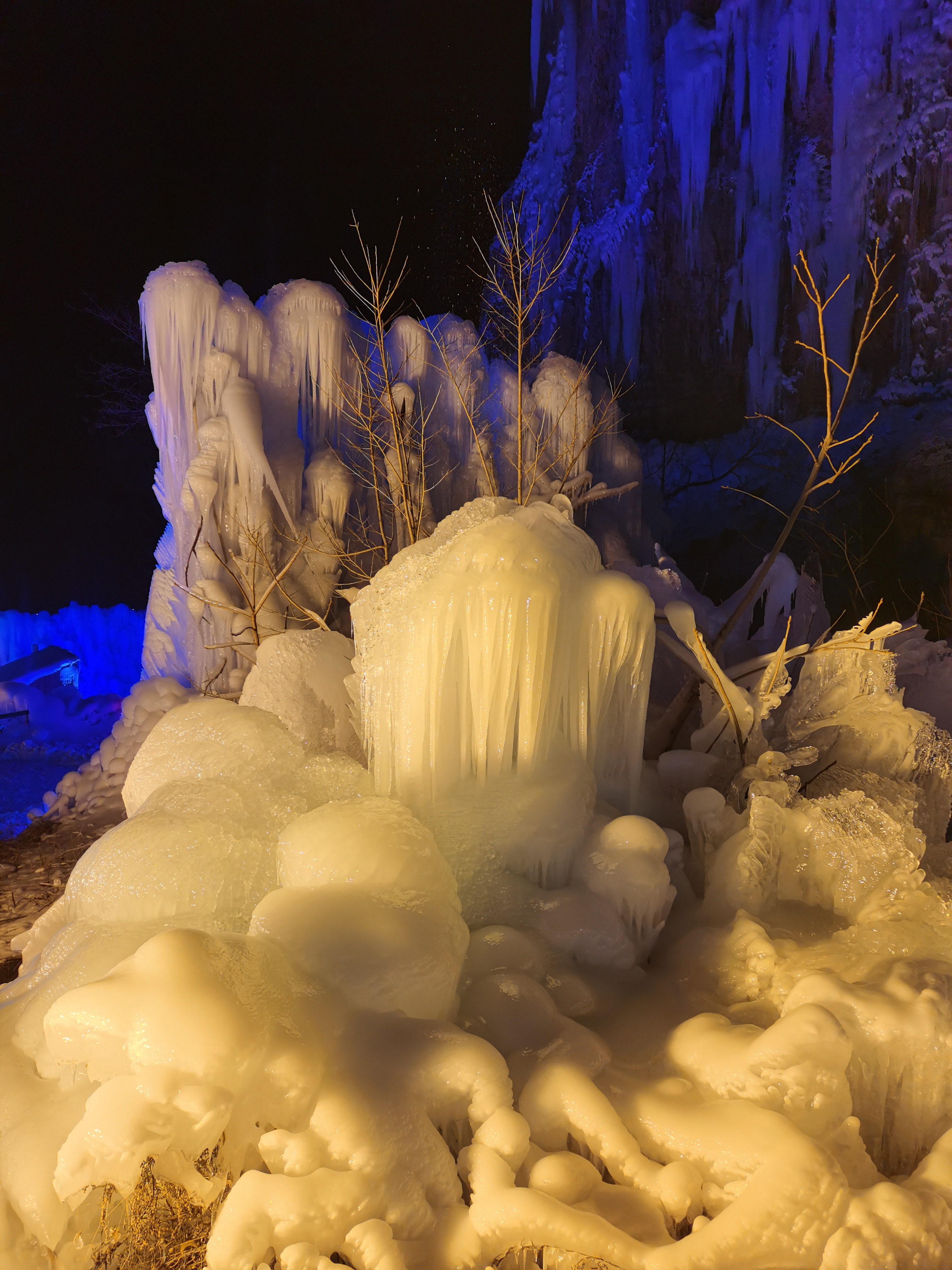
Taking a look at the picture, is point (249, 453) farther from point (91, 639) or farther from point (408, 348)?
point (91, 639)

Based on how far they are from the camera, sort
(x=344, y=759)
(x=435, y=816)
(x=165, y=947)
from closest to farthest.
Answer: (x=165, y=947) → (x=435, y=816) → (x=344, y=759)

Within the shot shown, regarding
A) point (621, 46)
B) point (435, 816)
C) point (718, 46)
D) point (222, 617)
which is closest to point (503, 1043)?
point (435, 816)

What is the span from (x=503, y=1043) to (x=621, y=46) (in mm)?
14371

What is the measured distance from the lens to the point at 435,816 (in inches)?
129

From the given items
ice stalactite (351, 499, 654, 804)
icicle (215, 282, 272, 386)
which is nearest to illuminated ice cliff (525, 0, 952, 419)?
icicle (215, 282, 272, 386)

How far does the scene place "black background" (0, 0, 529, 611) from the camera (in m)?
12.9

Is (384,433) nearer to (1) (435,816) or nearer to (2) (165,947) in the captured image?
(1) (435,816)

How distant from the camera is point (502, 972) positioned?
2.77 m

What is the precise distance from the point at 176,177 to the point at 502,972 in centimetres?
1507

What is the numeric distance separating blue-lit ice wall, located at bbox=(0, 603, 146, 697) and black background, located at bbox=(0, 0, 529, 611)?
87cm

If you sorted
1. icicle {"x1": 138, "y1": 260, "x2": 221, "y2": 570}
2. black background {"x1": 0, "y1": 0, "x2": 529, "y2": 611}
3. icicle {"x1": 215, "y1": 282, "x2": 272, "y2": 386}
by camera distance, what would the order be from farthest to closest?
1. black background {"x1": 0, "y1": 0, "x2": 529, "y2": 611}
2. icicle {"x1": 215, "y1": 282, "x2": 272, "y2": 386}
3. icicle {"x1": 138, "y1": 260, "x2": 221, "y2": 570}

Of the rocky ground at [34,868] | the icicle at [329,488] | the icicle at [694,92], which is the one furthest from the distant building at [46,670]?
the icicle at [694,92]

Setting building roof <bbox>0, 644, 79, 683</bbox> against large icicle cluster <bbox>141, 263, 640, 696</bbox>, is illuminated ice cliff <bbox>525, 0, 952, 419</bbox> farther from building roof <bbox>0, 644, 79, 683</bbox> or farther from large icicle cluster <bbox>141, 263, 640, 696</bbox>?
building roof <bbox>0, 644, 79, 683</bbox>

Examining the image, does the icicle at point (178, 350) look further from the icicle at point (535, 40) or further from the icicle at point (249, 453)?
the icicle at point (535, 40)
